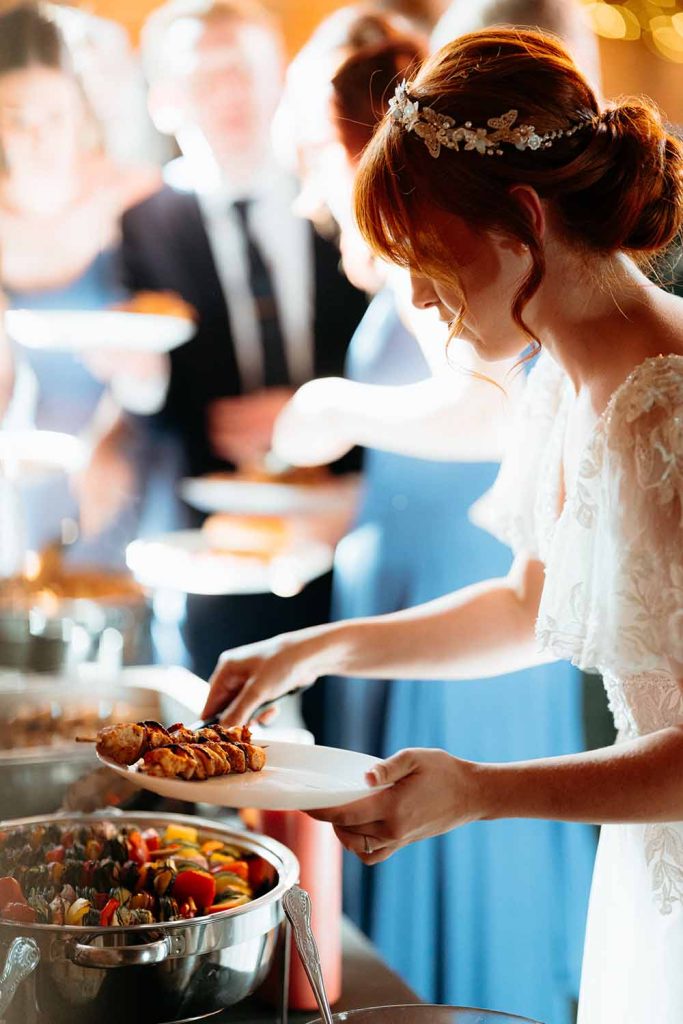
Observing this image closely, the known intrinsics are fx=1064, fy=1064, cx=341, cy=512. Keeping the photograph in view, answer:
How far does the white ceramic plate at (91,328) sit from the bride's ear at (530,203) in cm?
138

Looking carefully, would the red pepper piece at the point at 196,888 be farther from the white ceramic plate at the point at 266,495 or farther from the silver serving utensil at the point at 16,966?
the white ceramic plate at the point at 266,495

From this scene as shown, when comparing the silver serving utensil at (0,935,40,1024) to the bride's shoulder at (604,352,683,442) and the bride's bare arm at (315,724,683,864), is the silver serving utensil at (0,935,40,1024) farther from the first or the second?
the bride's shoulder at (604,352,683,442)

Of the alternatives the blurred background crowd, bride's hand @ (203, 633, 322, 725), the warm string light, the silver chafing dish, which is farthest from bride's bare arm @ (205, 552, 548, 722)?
the warm string light

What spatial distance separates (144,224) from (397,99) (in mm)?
1385

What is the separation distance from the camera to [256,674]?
1231mm

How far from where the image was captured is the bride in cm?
89

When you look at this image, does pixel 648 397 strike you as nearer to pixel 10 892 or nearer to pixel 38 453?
pixel 10 892

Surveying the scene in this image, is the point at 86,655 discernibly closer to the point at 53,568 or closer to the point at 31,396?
the point at 53,568

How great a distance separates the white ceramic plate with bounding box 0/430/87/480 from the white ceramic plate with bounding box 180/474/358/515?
0.25 m

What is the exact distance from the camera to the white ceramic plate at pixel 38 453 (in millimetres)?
2207

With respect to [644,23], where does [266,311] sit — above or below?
below

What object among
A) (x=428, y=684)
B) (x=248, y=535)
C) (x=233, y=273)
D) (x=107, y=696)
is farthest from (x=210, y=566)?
(x=233, y=273)

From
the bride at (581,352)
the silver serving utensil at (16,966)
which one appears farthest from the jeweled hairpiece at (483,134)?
the silver serving utensil at (16,966)

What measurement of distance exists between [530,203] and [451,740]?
1.53 meters
